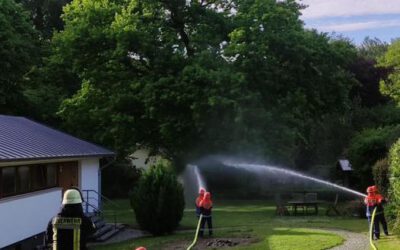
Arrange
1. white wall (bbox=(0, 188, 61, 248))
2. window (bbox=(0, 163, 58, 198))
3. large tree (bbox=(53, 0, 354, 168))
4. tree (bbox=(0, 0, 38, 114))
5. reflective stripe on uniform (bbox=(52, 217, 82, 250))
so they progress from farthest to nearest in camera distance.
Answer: tree (bbox=(0, 0, 38, 114))
large tree (bbox=(53, 0, 354, 168))
window (bbox=(0, 163, 58, 198))
white wall (bbox=(0, 188, 61, 248))
reflective stripe on uniform (bbox=(52, 217, 82, 250))

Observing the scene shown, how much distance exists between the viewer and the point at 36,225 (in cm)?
2258

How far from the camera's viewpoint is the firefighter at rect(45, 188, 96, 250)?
31.4 feet

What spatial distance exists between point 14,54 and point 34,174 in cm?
1580

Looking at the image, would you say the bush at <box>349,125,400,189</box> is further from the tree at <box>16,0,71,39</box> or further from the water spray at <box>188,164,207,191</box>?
the tree at <box>16,0,71,39</box>

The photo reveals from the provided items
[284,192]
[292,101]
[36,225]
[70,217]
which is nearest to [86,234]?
[70,217]

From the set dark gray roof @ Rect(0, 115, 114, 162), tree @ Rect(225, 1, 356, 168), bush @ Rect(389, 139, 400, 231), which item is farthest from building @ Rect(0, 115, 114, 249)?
bush @ Rect(389, 139, 400, 231)

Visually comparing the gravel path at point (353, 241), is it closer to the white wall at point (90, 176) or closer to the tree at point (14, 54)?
the white wall at point (90, 176)

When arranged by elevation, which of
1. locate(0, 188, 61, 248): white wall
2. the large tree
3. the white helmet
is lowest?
locate(0, 188, 61, 248): white wall

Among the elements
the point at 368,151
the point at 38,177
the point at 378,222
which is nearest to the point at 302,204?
the point at 368,151

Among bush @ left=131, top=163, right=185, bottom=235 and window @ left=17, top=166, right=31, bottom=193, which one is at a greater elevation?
window @ left=17, top=166, right=31, bottom=193

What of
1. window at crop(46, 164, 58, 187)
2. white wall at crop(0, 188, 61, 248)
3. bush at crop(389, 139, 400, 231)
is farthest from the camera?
window at crop(46, 164, 58, 187)

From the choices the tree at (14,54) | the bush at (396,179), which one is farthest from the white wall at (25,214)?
the tree at (14,54)

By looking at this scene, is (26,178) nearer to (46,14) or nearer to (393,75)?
(46,14)

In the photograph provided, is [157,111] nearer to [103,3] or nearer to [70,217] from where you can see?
[103,3]
